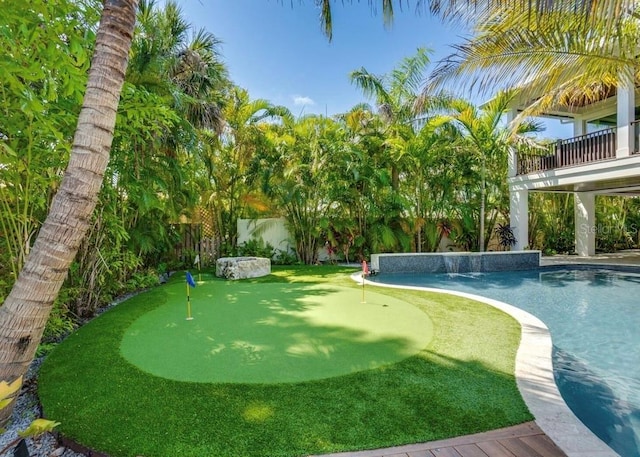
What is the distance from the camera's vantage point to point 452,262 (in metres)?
11.4

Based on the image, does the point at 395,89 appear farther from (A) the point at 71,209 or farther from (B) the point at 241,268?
(A) the point at 71,209

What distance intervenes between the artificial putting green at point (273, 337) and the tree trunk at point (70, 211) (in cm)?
137

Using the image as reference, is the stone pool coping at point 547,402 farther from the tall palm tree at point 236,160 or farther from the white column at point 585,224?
the white column at point 585,224

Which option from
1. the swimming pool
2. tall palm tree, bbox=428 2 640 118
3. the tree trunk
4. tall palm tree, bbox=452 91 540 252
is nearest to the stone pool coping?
the swimming pool

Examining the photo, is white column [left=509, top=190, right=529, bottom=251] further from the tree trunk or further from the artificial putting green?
the tree trunk

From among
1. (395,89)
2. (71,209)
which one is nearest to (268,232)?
(395,89)

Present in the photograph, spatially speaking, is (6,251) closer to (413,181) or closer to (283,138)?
(283,138)

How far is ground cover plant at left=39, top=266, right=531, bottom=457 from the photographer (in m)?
2.54

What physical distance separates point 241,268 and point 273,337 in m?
5.40

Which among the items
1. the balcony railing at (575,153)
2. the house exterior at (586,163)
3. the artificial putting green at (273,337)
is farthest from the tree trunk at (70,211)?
the balcony railing at (575,153)

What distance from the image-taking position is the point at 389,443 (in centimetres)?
248

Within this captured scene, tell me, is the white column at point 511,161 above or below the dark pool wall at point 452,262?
above

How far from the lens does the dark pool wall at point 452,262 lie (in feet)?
36.4

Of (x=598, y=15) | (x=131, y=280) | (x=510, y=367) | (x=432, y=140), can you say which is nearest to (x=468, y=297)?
(x=510, y=367)
